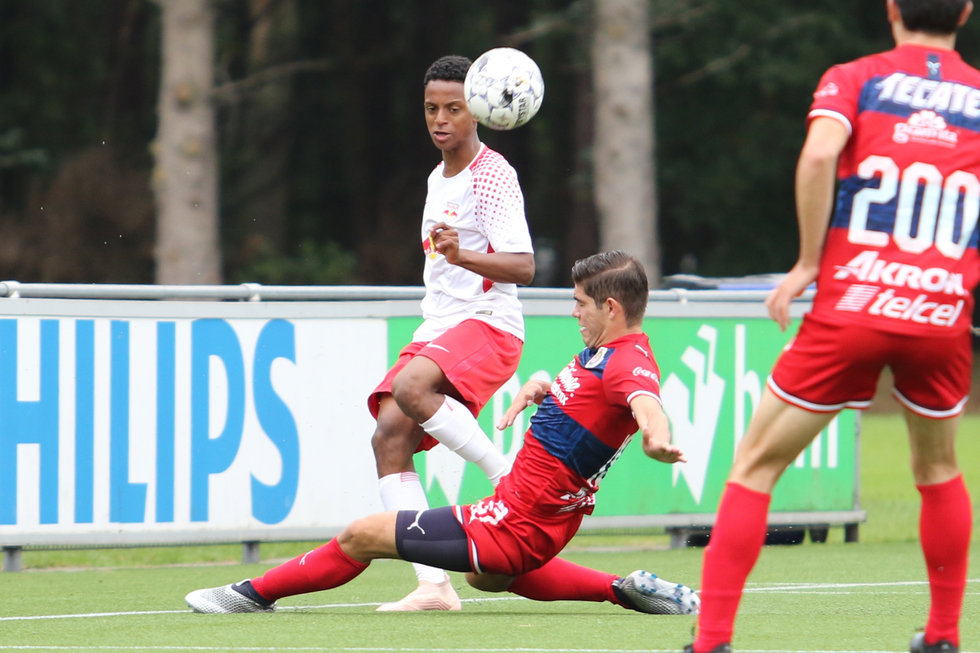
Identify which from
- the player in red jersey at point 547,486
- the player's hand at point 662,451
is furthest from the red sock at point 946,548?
the player in red jersey at point 547,486

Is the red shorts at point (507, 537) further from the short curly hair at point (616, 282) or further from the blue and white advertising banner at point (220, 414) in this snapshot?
the blue and white advertising banner at point (220, 414)

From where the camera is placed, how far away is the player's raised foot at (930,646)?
4.78 m

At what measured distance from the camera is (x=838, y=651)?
5.14 meters

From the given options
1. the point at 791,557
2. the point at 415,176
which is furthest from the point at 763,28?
the point at 791,557

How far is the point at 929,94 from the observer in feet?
15.1

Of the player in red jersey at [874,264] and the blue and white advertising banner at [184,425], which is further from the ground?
the player in red jersey at [874,264]

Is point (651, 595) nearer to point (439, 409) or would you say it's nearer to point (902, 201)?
point (439, 409)

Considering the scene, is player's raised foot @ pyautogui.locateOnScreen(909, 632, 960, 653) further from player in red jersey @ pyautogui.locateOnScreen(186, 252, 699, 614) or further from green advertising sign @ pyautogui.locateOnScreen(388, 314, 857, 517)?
green advertising sign @ pyautogui.locateOnScreen(388, 314, 857, 517)

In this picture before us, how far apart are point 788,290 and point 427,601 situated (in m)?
2.52

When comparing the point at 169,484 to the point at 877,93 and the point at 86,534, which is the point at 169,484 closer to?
the point at 86,534

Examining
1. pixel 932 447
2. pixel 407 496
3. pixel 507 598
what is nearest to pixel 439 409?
pixel 407 496

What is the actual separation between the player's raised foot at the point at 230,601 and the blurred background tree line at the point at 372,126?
66.1 ft

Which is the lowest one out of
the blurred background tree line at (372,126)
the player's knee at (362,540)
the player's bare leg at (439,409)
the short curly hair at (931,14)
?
the player's knee at (362,540)

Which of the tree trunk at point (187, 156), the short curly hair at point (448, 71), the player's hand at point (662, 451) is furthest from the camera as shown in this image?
the tree trunk at point (187, 156)
